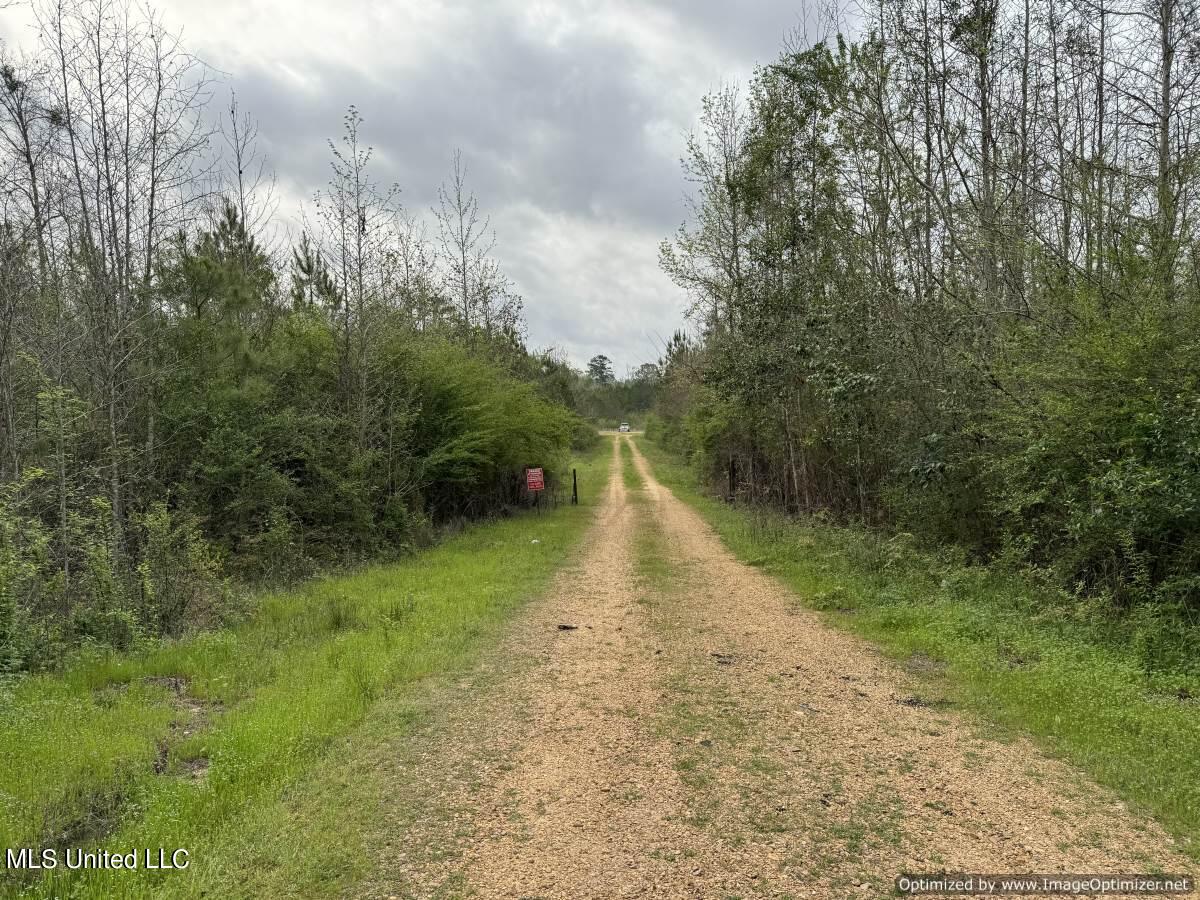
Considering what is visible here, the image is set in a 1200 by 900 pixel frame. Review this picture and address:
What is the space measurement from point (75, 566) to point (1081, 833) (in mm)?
9736

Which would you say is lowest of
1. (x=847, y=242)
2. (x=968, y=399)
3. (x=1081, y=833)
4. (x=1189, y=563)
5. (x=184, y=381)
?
(x=1081, y=833)

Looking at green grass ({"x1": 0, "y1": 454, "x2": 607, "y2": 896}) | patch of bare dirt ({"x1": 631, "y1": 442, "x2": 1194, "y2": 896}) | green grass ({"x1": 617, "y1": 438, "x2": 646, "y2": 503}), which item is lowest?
patch of bare dirt ({"x1": 631, "y1": 442, "x2": 1194, "y2": 896})

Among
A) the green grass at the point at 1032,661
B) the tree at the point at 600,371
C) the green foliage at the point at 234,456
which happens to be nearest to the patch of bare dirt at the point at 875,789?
the green grass at the point at 1032,661

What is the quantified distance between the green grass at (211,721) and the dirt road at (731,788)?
872mm

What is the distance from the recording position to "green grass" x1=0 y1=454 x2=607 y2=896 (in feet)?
11.8

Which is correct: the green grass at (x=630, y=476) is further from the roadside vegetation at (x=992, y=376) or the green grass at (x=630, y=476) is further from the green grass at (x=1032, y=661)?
the green grass at (x=1032, y=661)

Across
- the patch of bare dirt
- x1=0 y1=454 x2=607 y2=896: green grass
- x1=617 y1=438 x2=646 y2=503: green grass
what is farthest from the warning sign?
the patch of bare dirt

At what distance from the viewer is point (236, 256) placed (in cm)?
1445

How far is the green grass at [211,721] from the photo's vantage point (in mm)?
3611

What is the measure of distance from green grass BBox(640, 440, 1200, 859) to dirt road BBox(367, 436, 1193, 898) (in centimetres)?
27

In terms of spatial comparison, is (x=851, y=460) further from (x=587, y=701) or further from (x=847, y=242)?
(x=587, y=701)

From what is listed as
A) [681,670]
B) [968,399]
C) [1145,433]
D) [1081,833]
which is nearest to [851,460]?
[968,399]

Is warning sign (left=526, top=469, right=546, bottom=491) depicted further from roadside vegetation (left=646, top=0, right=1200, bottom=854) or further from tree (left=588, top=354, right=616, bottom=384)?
tree (left=588, top=354, right=616, bottom=384)

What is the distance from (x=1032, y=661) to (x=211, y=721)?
23.0 ft
